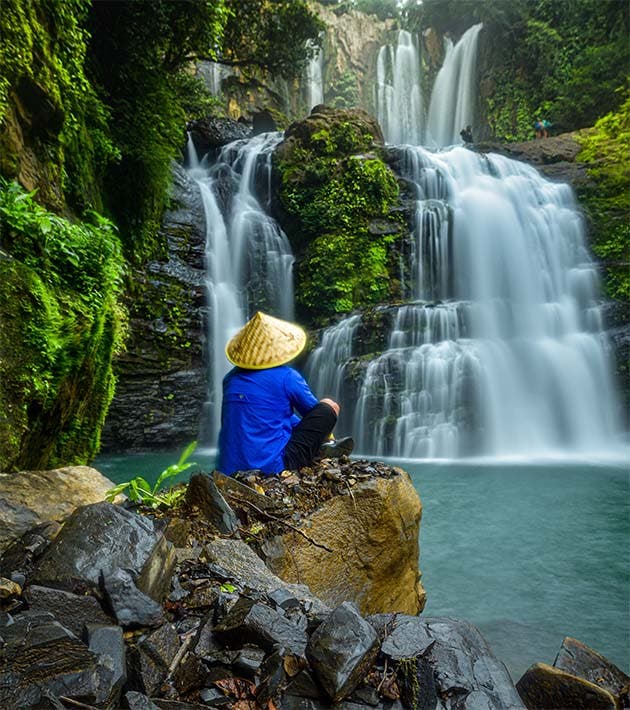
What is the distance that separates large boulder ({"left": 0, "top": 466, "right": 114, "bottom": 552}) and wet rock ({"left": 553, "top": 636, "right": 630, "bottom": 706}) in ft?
6.76

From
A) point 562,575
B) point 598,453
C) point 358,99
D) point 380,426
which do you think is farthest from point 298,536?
point 358,99

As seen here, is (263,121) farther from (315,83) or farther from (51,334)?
(51,334)

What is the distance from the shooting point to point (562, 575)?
482 centimetres

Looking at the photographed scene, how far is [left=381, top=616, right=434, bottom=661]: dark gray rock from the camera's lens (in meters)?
1.48

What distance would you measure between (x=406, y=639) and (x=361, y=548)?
1406 mm

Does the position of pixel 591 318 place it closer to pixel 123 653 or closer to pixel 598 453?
pixel 598 453

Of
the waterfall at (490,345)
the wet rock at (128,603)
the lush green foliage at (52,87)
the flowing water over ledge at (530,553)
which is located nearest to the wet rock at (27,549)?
the wet rock at (128,603)

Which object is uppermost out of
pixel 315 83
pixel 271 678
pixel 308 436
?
pixel 315 83

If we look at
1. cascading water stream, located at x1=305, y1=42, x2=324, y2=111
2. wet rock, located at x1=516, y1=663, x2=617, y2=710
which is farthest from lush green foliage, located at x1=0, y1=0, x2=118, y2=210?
cascading water stream, located at x1=305, y1=42, x2=324, y2=111

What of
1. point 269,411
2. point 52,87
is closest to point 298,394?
point 269,411

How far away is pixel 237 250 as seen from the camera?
1431cm

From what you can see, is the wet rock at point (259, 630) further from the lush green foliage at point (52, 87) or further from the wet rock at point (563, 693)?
the lush green foliage at point (52, 87)

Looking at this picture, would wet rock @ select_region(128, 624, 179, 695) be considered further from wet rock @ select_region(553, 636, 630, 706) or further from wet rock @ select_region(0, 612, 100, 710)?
wet rock @ select_region(553, 636, 630, 706)

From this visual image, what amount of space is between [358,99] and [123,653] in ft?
121
